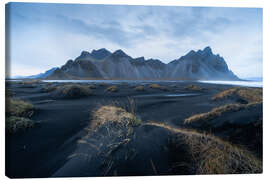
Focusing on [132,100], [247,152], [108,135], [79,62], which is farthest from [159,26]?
[247,152]

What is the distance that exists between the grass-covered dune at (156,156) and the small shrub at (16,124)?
0.94 meters

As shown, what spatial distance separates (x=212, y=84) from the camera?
280 cm

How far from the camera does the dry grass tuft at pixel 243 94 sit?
215cm

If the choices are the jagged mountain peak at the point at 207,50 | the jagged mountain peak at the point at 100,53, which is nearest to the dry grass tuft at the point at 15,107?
the jagged mountain peak at the point at 100,53

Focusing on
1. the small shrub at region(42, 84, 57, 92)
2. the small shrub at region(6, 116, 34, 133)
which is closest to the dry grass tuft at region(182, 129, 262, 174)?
the small shrub at region(6, 116, 34, 133)

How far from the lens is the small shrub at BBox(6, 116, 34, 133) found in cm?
174

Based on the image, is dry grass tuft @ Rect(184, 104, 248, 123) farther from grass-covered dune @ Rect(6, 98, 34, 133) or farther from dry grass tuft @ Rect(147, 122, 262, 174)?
grass-covered dune @ Rect(6, 98, 34, 133)

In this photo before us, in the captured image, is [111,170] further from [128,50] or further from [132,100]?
[128,50]

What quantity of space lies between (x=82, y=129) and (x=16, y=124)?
92 cm

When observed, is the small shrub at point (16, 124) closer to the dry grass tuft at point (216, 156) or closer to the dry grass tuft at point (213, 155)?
the dry grass tuft at point (213, 155)

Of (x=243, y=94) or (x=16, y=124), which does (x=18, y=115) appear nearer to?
(x=16, y=124)

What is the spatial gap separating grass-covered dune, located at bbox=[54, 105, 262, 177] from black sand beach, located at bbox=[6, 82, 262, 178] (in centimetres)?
1

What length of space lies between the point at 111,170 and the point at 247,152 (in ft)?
5.84

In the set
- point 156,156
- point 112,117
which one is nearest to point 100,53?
point 112,117
